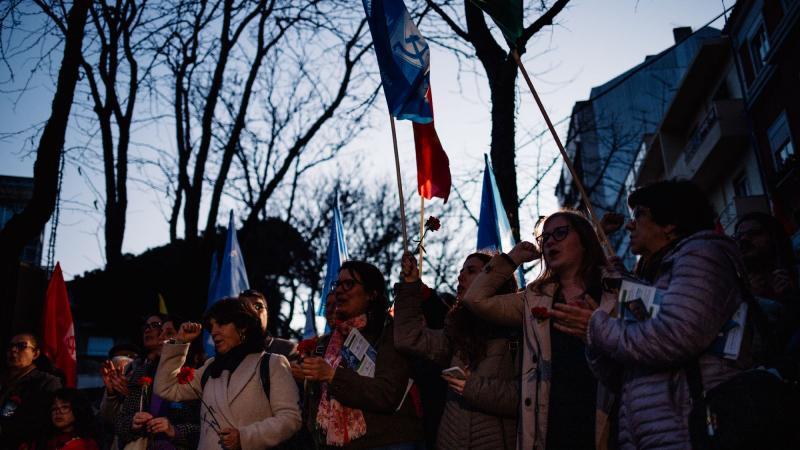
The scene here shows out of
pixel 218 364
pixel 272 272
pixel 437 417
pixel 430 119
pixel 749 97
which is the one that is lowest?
pixel 437 417

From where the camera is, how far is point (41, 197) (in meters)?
6.94

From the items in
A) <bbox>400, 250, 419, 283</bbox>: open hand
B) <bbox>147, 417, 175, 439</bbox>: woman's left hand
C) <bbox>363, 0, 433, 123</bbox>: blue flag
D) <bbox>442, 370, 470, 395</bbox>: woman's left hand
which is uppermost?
<bbox>363, 0, 433, 123</bbox>: blue flag

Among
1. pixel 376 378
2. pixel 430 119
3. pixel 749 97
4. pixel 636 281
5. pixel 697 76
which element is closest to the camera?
pixel 636 281

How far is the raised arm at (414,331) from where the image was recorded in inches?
150

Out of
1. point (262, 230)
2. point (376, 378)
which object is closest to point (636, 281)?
point (376, 378)

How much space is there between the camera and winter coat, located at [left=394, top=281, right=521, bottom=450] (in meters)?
3.53

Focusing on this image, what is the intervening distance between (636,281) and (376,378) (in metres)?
1.53

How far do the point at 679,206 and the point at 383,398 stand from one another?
170 centimetres

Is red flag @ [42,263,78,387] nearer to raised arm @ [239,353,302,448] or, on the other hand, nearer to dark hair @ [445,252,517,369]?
raised arm @ [239,353,302,448]

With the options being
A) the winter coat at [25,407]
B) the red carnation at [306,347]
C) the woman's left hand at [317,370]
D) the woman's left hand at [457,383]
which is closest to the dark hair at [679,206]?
the woman's left hand at [457,383]

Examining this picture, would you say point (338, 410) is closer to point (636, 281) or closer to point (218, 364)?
point (218, 364)

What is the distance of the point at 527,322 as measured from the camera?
3.50 meters

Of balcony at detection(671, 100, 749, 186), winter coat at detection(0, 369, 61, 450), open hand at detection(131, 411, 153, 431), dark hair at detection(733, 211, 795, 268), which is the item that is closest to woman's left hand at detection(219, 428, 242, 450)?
open hand at detection(131, 411, 153, 431)

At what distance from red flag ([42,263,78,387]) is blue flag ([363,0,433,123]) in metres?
4.72
